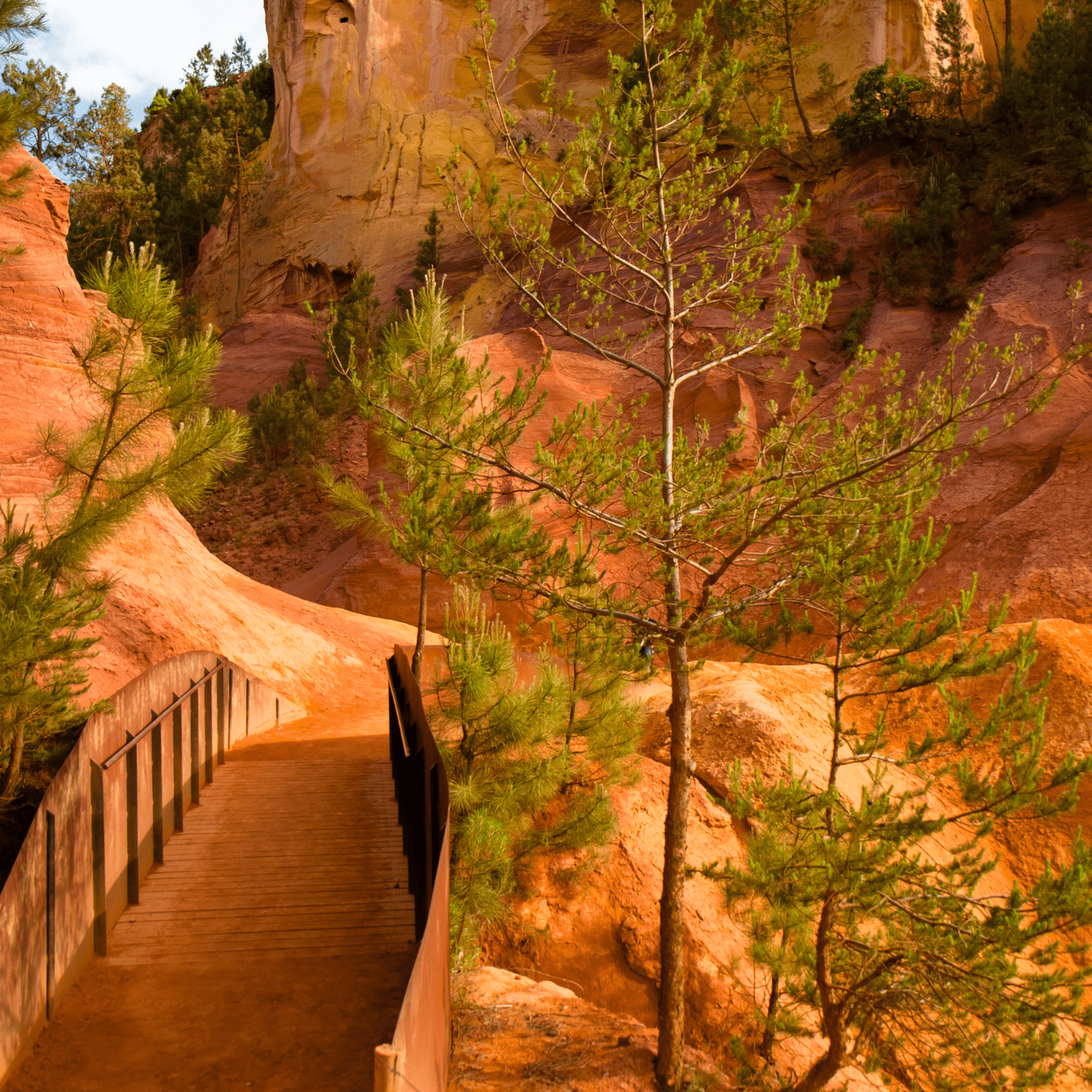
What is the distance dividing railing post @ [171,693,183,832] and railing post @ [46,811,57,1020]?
211cm

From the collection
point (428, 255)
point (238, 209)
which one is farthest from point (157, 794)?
point (238, 209)

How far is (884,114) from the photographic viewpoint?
77.9 ft

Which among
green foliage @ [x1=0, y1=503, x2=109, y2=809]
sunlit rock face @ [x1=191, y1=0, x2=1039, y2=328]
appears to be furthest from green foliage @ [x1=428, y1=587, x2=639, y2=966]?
sunlit rock face @ [x1=191, y1=0, x2=1039, y2=328]

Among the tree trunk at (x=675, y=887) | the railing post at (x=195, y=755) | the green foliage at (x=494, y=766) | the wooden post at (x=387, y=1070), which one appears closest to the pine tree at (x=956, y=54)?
the green foliage at (x=494, y=766)

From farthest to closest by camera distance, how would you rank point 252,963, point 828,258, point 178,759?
point 828,258, point 178,759, point 252,963

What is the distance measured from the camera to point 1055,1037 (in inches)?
187

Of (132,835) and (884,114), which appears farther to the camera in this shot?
(884,114)

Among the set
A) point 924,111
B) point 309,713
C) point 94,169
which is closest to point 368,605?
point 309,713

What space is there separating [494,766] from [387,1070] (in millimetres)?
4522

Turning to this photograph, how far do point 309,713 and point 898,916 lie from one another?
353 inches

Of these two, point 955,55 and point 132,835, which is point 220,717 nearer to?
point 132,835

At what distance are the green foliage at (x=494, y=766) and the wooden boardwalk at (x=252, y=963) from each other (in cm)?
66

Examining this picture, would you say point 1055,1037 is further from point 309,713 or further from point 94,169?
point 94,169

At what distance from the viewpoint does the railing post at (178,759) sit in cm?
679
